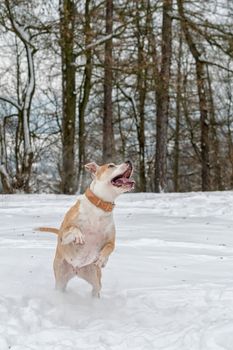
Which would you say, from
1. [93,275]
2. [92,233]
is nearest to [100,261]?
[92,233]

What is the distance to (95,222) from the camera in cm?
403

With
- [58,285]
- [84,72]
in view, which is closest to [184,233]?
[58,285]

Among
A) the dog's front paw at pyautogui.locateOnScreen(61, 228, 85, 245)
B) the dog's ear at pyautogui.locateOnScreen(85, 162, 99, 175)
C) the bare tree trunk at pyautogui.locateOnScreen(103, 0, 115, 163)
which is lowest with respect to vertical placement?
the dog's front paw at pyautogui.locateOnScreen(61, 228, 85, 245)

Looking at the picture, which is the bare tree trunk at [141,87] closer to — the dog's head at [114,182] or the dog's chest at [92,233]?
the dog's head at [114,182]

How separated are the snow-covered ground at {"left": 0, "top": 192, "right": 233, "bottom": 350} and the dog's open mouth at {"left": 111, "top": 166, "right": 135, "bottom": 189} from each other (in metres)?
0.95

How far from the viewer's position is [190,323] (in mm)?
3592

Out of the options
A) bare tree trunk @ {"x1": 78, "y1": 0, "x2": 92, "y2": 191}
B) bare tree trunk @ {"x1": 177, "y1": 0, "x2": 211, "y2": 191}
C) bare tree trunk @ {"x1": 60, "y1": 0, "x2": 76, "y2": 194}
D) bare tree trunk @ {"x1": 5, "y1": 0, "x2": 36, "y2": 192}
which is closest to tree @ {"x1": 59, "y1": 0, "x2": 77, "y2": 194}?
bare tree trunk @ {"x1": 60, "y1": 0, "x2": 76, "y2": 194}

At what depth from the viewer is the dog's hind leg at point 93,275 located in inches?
167

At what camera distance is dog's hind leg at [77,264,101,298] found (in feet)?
14.0

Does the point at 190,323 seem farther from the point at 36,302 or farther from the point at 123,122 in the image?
the point at 123,122

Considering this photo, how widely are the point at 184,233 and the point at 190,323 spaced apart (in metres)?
4.13

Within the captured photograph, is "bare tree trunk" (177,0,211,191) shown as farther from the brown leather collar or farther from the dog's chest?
the dog's chest

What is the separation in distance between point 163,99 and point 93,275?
13286mm

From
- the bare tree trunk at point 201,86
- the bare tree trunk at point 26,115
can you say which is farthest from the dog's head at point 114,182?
the bare tree trunk at point 201,86
